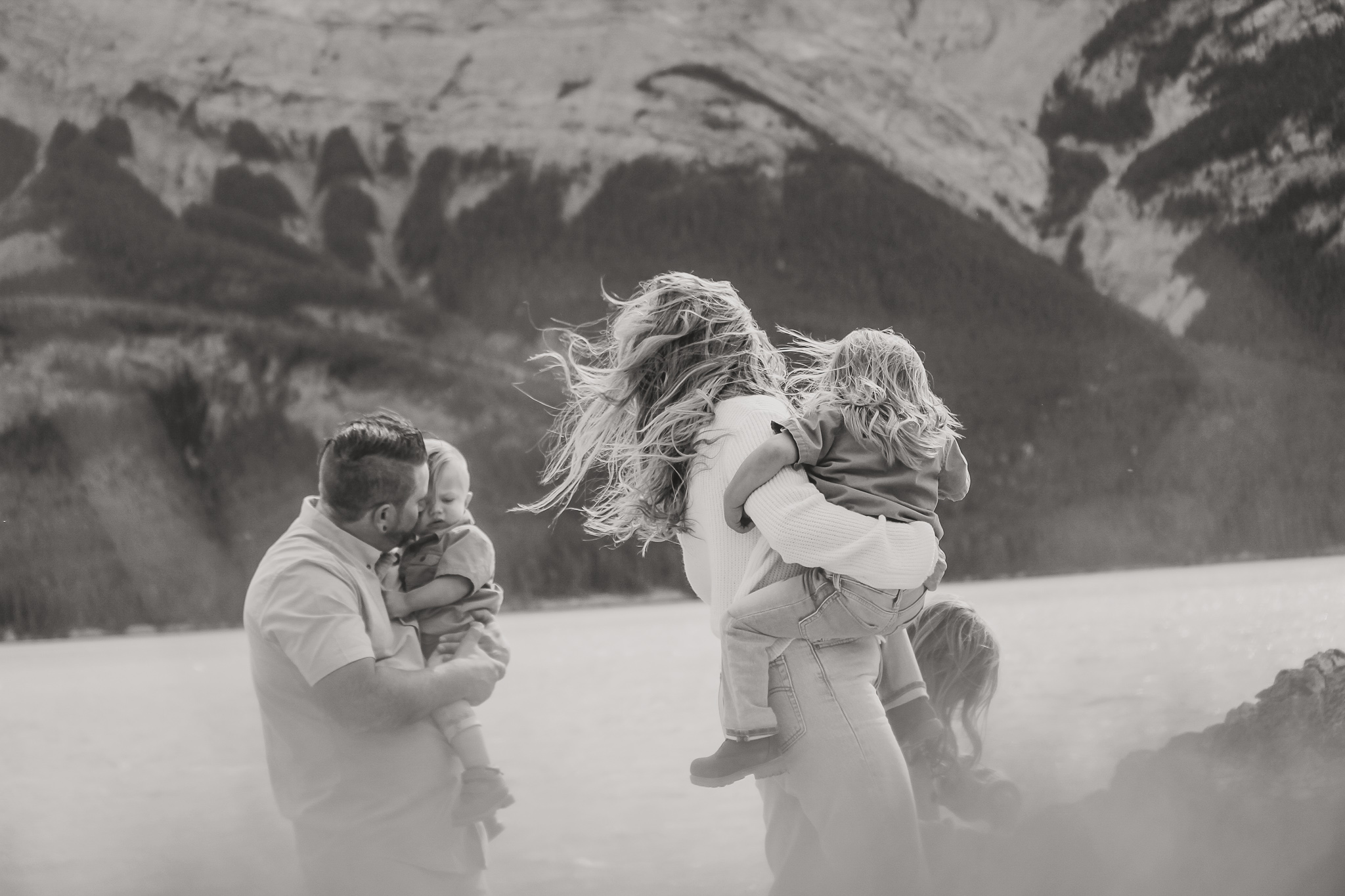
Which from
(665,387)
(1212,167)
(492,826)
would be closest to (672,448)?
(665,387)

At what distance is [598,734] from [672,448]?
7923mm

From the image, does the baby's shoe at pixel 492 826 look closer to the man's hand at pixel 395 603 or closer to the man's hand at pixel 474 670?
the man's hand at pixel 474 670

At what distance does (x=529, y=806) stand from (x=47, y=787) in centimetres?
411

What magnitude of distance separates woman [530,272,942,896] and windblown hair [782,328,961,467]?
0.09 m

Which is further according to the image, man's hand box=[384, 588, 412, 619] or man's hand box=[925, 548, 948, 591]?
man's hand box=[384, 588, 412, 619]

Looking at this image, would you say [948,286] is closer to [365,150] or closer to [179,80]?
[365,150]

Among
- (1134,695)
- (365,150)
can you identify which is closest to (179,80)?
(365,150)

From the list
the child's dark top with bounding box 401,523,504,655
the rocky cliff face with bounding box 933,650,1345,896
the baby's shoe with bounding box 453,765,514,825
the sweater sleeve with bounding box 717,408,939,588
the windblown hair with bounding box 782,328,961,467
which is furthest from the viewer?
the rocky cliff face with bounding box 933,650,1345,896

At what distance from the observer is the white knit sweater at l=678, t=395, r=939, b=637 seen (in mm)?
1757

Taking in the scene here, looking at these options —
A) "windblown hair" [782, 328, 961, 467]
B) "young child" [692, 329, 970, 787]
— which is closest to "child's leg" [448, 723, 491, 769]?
"young child" [692, 329, 970, 787]

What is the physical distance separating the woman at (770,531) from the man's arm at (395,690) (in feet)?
1.02

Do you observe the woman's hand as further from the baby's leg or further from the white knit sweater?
the baby's leg

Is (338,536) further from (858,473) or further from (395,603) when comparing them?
(858,473)

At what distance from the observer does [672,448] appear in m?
1.88
